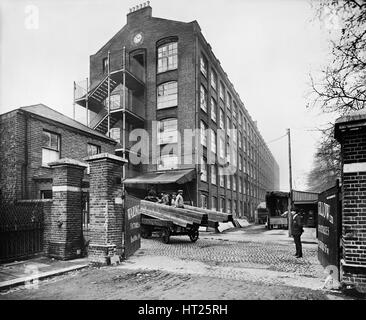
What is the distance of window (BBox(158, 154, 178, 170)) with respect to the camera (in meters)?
21.6

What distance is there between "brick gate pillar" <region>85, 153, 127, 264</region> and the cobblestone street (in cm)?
54

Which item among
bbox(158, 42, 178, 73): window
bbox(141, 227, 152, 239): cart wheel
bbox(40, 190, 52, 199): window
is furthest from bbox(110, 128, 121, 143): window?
bbox(141, 227, 152, 239): cart wheel

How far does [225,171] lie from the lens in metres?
29.3

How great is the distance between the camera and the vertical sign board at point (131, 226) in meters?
8.85

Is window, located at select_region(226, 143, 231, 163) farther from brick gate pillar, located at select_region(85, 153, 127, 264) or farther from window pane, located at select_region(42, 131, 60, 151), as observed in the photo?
brick gate pillar, located at select_region(85, 153, 127, 264)

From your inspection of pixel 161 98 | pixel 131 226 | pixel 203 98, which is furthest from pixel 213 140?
pixel 131 226

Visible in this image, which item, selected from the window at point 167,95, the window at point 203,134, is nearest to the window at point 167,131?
the window at point 167,95

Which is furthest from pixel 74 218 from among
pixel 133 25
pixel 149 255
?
pixel 133 25

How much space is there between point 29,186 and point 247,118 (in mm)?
33843

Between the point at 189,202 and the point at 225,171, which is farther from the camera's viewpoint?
the point at 225,171

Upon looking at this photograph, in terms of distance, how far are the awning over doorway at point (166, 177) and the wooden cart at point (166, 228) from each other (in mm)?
4785
